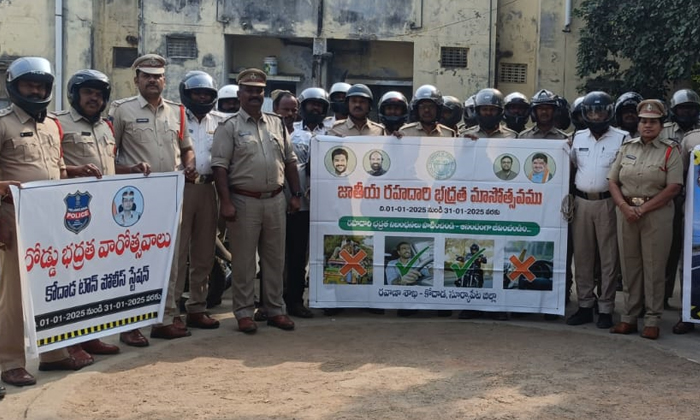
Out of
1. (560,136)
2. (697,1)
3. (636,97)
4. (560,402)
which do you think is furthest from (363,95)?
(697,1)

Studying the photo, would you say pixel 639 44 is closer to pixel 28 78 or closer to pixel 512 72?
pixel 512 72

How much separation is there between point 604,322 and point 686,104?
2.43 m

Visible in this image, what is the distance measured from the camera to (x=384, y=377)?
Answer: 5992 millimetres

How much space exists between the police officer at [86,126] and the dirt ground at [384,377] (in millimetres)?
863

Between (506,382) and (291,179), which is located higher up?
(291,179)

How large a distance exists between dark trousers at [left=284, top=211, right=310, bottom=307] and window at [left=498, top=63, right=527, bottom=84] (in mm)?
18566

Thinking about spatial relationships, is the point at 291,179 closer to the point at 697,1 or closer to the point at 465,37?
the point at 697,1

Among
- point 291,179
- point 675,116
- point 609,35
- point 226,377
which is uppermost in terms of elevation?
point 609,35

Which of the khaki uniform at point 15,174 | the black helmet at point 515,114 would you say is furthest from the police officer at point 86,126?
the black helmet at point 515,114

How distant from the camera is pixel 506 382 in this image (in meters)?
5.88


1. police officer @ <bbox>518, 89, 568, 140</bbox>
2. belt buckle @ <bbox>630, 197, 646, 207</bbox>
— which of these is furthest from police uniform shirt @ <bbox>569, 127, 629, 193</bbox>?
police officer @ <bbox>518, 89, 568, 140</bbox>

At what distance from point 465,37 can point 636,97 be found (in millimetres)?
16627

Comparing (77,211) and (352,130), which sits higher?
(352,130)

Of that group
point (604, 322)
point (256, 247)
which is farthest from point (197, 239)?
point (604, 322)
